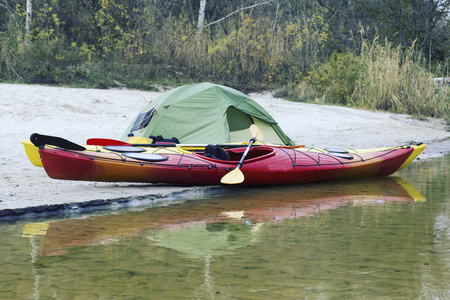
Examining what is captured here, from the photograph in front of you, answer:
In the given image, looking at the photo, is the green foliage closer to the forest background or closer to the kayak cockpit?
the forest background

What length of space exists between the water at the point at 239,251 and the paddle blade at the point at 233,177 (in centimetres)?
19

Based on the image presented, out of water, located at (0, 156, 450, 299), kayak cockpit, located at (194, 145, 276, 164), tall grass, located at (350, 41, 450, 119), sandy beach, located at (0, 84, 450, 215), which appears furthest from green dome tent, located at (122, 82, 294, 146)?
tall grass, located at (350, 41, 450, 119)

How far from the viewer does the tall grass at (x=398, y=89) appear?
14359mm

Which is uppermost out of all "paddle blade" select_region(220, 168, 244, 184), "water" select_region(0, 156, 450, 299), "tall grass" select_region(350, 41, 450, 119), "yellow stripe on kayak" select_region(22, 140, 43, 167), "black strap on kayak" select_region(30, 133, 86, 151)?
"tall grass" select_region(350, 41, 450, 119)

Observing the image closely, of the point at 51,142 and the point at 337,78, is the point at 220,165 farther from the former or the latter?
the point at 337,78

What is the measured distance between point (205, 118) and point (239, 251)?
184 inches

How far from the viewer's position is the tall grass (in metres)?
14.4

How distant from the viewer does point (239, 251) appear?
401cm

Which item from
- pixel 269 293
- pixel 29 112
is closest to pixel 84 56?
pixel 29 112

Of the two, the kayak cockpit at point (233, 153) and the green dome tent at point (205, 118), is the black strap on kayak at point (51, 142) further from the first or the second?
the green dome tent at point (205, 118)

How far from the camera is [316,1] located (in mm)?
24156

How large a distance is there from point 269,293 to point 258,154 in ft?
13.6

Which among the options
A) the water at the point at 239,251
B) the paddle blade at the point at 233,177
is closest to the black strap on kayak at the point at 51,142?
the water at the point at 239,251

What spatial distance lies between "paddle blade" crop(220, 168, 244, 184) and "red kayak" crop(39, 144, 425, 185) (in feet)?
0.41
